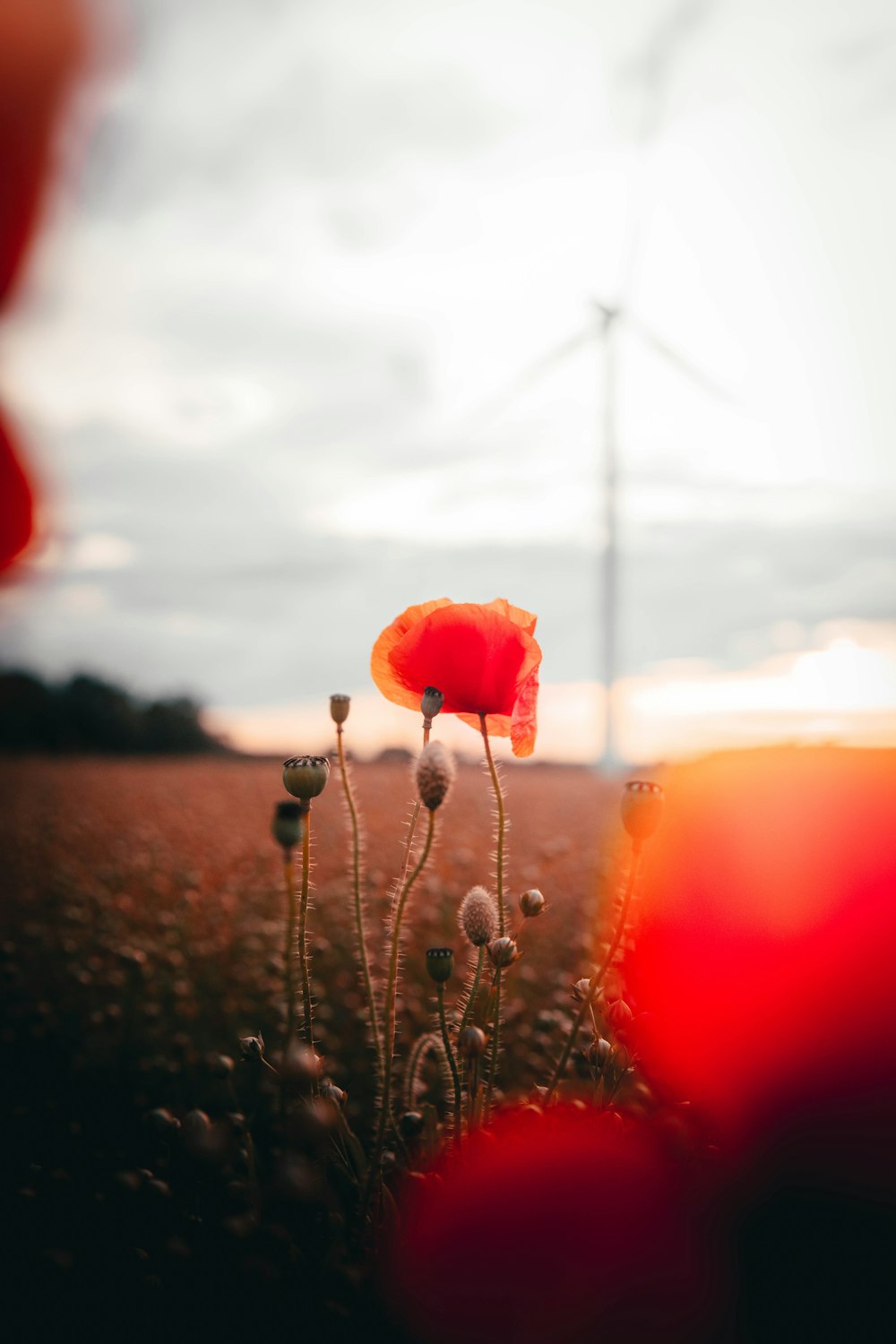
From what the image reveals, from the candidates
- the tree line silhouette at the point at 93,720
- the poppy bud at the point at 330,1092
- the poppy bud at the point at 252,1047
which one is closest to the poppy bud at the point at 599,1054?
the poppy bud at the point at 330,1092

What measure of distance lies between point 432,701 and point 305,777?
0.28 m

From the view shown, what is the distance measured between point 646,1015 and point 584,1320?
28.2 inches

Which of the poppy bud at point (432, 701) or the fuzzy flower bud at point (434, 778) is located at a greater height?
the poppy bud at point (432, 701)

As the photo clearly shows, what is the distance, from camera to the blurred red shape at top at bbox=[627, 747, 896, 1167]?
4.95 feet

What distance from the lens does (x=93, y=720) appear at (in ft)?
74.0

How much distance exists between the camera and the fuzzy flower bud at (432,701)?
4.20 ft

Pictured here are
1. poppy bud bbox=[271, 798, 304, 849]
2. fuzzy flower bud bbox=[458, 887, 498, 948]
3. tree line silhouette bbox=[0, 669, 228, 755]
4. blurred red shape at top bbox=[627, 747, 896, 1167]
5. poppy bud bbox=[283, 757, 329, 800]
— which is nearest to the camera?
poppy bud bbox=[271, 798, 304, 849]

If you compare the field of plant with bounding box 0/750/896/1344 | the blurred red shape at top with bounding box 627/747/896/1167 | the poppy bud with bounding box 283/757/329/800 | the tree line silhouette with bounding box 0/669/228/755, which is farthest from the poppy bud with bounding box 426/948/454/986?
the tree line silhouette with bounding box 0/669/228/755

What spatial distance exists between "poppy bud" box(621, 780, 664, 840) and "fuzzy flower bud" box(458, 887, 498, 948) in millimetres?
211

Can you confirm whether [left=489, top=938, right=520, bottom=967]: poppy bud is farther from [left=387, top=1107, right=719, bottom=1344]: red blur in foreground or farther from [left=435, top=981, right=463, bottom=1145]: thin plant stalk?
[left=387, top=1107, right=719, bottom=1344]: red blur in foreground

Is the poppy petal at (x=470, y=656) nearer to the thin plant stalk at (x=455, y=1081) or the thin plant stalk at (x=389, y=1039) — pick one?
the thin plant stalk at (x=389, y=1039)

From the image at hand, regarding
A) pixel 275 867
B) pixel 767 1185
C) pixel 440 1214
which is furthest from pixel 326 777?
pixel 275 867

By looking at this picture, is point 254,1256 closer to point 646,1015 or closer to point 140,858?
point 646,1015

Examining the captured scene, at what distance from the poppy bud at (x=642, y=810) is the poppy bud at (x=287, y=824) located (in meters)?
0.41
